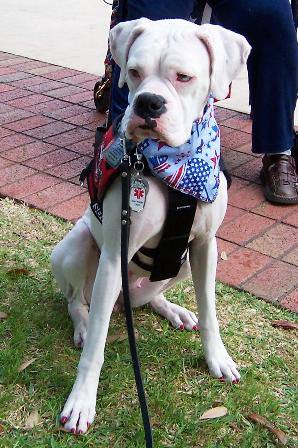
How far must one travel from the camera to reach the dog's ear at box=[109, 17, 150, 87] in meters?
2.37

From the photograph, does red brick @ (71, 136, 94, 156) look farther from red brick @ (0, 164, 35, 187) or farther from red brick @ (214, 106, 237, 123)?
red brick @ (214, 106, 237, 123)

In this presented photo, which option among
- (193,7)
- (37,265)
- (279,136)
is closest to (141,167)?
(37,265)

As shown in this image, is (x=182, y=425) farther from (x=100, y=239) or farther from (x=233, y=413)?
(x=100, y=239)

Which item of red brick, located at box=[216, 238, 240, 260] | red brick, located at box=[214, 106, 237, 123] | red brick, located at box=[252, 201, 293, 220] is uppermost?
red brick, located at box=[216, 238, 240, 260]

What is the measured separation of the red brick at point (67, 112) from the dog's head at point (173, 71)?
3.25 metres

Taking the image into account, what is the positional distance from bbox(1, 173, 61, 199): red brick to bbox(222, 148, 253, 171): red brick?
1197mm

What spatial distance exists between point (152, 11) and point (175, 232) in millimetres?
1610

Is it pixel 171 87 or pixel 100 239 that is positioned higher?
pixel 171 87

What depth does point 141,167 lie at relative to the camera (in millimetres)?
2479

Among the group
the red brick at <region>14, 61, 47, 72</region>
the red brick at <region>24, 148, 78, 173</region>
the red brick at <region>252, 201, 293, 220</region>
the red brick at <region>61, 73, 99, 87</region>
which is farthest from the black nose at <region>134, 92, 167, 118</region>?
the red brick at <region>14, 61, 47, 72</region>

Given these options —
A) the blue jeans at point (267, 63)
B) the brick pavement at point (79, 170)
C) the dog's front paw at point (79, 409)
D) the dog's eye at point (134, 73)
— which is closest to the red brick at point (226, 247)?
the brick pavement at point (79, 170)

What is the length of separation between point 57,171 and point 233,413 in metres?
2.44

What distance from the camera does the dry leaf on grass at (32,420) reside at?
2598mm

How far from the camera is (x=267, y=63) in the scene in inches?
168
